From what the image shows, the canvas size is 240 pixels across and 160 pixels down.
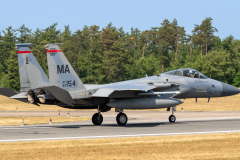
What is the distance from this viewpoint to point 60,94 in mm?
18469

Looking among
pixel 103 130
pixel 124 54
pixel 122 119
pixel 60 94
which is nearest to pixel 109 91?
pixel 122 119

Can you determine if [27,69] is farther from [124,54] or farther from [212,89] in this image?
[124,54]

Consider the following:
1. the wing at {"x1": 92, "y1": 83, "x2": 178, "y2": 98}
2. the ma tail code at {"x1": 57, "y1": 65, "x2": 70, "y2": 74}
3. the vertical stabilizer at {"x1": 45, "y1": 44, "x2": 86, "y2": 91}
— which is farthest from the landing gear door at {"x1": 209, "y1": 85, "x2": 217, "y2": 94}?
the ma tail code at {"x1": 57, "y1": 65, "x2": 70, "y2": 74}

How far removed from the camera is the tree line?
304 ft

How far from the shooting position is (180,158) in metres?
10.3

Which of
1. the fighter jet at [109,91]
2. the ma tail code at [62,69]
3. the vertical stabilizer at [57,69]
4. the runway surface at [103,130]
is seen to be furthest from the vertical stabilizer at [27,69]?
the runway surface at [103,130]

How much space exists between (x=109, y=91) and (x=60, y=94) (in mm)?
2999

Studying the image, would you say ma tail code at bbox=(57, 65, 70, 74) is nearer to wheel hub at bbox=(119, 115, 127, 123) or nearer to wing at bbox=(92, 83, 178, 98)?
wing at bbox=(92, 83, 178, 98)

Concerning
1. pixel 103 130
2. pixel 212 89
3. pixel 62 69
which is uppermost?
pixel 62 69

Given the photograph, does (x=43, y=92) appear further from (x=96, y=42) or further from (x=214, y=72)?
(x=96, y=42)

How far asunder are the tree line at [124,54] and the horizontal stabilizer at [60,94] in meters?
73.4

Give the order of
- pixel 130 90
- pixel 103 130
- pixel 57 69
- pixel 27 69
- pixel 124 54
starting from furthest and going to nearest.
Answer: pixel 124 54 < pixel 27 69 < pixel 130 90 < pixel 57 69 < pixel 103 130

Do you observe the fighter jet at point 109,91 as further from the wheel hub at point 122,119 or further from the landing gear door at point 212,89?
the landing gear door at point 212,89

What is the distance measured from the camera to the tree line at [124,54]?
92750mm
